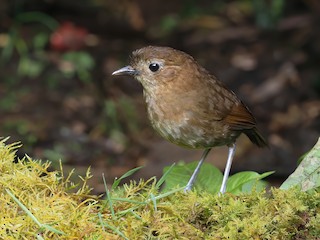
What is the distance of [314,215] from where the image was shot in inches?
108

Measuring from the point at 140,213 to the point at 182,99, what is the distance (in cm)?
137

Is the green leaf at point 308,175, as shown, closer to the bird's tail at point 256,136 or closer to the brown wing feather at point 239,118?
the brown wing feather at point 239,118

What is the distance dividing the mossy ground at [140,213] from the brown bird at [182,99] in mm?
1061

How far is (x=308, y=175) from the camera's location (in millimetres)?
3035

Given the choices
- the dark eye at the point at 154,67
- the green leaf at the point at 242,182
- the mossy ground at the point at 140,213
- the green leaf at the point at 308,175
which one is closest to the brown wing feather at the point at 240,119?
the dark eye at the point at 154,67

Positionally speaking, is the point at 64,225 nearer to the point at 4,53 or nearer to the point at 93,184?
the point at 93,184

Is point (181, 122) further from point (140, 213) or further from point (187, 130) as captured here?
point (140, 213)

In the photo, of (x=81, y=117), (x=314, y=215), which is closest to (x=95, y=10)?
(x=81, y=117)

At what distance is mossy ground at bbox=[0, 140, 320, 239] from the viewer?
2.56 m

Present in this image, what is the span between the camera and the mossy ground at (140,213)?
256 cm

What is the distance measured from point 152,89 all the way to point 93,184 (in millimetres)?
2601

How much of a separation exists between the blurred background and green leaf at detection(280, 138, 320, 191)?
10.9 feet

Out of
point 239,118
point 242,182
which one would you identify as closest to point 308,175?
point 242,182

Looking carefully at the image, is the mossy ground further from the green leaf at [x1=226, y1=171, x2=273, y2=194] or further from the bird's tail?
the bird's tail
